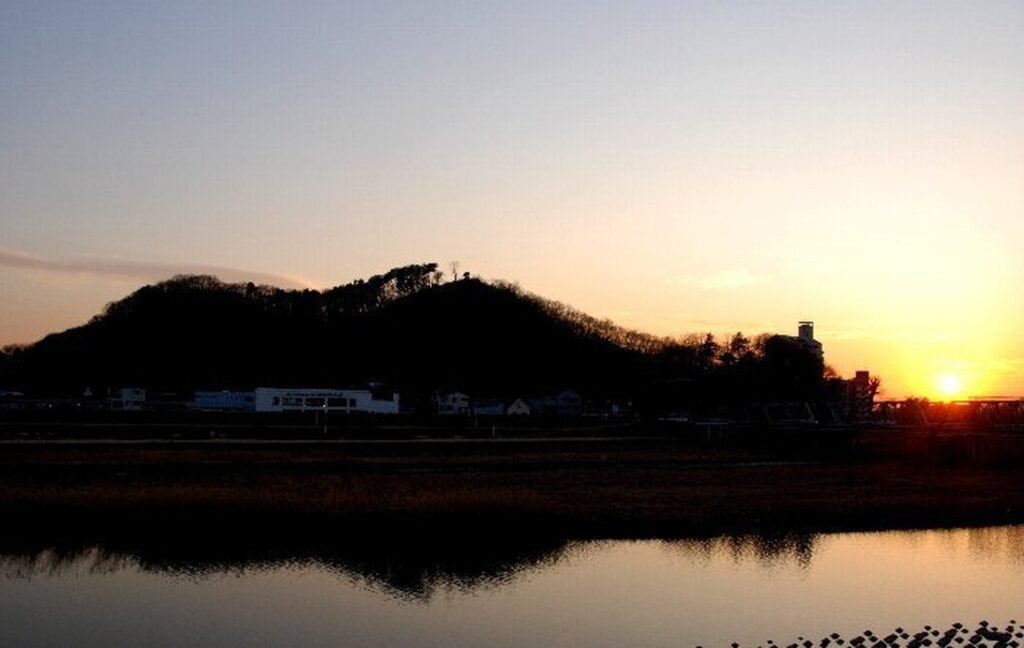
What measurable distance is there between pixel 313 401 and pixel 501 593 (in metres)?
98.4

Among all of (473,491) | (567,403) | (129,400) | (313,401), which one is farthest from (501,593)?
(567,403)

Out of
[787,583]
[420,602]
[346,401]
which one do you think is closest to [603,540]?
[787,583]

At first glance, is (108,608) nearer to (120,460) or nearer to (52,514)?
(52,514)

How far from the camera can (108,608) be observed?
24516mm

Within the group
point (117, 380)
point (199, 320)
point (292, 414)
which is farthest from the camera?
point (199, 320)

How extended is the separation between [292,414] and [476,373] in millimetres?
65641

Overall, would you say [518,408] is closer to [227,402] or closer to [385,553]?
[227,402]

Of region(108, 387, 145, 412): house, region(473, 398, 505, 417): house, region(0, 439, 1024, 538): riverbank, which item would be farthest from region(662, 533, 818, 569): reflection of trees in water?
region(473, 398, 505, 417): house

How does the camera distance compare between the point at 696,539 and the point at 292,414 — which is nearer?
the point at 696,539

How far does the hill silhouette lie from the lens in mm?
163750

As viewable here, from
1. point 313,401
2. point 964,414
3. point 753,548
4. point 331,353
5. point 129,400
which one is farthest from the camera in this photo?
point 331,353

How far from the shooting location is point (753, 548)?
3403 centimetres

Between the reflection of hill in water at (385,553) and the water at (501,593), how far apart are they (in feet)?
0.33

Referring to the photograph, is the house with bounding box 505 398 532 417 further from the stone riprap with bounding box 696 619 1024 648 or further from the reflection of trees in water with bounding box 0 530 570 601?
the stone riprap with bounding box 696 619 1024 648
